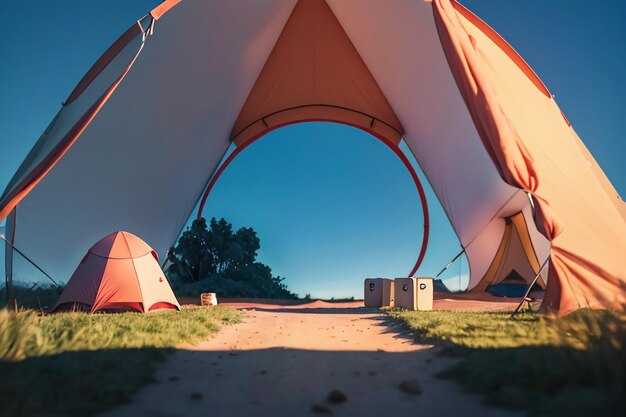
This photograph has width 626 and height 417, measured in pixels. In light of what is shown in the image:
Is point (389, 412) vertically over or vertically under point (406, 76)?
under

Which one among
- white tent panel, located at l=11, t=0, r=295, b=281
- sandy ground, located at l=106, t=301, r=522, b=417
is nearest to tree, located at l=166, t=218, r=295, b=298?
white tent panel, located at l=11, t=0, r=295, b=281

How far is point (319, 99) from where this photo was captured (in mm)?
13641

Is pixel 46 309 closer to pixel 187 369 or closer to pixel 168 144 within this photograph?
pixel 168 144

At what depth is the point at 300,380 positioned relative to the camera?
278cm

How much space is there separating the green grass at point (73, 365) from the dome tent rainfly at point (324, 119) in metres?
2.84

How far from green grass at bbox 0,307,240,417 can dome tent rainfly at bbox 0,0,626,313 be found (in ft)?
9.31

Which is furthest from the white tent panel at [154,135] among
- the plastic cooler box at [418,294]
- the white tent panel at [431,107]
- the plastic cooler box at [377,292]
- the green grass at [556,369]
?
the green grass at [556,369]

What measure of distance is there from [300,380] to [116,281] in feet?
16.8

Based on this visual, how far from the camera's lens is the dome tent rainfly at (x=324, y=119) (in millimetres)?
5586

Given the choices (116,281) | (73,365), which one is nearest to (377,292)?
(116,281)

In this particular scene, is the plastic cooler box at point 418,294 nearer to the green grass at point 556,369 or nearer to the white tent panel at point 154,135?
the green grass at point 556,369

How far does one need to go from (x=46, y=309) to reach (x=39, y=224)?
1.55 metres

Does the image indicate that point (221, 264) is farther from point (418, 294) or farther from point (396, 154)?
point (418, 294)

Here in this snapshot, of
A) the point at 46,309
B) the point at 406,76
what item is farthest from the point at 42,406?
the point at 406,76
